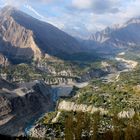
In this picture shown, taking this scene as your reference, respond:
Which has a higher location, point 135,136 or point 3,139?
point 135,136

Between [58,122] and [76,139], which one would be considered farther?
[58,122]

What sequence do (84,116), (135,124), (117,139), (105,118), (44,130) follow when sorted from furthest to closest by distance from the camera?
(105,118) < (44,130) < (84,116) < (135,124) < (117,139)

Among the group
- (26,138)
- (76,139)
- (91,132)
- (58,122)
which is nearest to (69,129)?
(76,139)

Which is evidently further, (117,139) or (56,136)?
(56,136)

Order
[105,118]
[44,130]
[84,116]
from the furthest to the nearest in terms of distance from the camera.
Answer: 1. [105,118]
2. [44,130]
3. [84,116]

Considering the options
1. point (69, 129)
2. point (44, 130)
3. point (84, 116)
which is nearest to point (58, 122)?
point (44, 130)

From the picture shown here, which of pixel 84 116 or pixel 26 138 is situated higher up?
pixel 84 116

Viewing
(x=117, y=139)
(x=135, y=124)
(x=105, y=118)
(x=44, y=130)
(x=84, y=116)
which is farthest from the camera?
(x=105, y=118)

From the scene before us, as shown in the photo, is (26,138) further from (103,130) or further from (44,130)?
(103,130)

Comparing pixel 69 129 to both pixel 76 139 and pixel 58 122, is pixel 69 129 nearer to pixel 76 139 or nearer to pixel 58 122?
pixel 76 139
